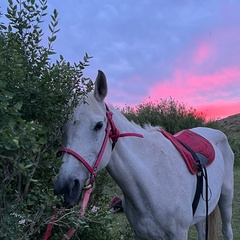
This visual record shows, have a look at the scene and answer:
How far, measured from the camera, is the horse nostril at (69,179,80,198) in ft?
6.66

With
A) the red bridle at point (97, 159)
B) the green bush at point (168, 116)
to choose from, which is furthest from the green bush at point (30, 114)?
the green bush at point (168, 116)

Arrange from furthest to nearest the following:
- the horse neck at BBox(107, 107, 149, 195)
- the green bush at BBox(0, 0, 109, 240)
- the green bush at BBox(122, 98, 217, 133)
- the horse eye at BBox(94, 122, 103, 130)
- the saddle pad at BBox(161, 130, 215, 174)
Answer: the green bush at BBox(122, 98, 217, 133)
the saddle pad at BBox(161, 130, 215, 174)
the horse neck at BBox(107, 107, 149, 195)
the horse eye at BBox(94, 122, 103, 130)
the green bush at BBox(0, 0, 109, 240)

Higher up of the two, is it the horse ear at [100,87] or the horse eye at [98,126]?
the horse ear at [100,87]

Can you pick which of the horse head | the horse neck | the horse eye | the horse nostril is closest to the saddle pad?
the horse neck

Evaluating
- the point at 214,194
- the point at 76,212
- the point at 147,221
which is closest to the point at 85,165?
the point at 76,212

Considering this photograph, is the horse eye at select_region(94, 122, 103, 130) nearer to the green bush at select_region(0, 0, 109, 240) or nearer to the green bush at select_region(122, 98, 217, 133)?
the green bush at select_region(0, 0, 109, 240)

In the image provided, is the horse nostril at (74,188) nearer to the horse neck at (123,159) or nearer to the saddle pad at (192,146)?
the horse neck at (123,159)

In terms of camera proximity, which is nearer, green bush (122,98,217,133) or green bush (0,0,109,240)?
green bush (0,0,109,240)

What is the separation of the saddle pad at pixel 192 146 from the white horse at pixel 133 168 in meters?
0.07

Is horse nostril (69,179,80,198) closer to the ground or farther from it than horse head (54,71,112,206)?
closer to the ground

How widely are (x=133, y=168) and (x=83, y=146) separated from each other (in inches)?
23.5

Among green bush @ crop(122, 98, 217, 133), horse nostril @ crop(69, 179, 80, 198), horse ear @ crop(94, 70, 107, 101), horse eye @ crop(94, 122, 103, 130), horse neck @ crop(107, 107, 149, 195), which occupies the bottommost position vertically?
horse nostril @ crop(69, 179, 80, 198)

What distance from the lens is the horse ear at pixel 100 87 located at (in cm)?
233

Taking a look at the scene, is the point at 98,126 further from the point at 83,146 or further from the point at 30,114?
the point at 30,114
